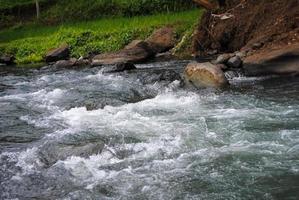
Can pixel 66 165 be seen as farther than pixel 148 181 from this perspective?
Yes

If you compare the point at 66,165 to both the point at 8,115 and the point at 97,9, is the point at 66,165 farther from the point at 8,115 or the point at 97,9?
the point at 97,9

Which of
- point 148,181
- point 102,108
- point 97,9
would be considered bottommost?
point 97,9

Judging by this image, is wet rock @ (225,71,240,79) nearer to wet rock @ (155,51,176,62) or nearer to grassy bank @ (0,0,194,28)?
wet rock @ (155,51,176,62)

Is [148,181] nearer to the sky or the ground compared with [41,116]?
nearer to the sky

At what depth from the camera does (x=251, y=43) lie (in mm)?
17891

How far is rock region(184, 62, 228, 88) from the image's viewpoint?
1489cm

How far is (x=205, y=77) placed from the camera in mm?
15031

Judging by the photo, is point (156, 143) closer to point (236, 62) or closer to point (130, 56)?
point (236, 62)

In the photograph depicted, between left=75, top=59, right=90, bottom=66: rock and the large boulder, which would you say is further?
left=75, top=59, right=90, bottom=66: rock

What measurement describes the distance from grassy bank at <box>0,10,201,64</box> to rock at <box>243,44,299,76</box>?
28.4 feet

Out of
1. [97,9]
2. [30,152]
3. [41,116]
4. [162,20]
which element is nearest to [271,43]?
[41,116]

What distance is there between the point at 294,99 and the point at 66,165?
21.0 ft

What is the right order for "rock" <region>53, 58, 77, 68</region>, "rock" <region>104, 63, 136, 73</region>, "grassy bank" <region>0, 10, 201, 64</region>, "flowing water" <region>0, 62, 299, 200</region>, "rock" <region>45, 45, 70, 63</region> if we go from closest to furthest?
1. "flowing water" <region>0, 62, 299, 200</region>
2. "rock" <region>104, 63, 136, 73</region>
3. "rock" <region>53, 58, 77, 68</region>
4. "grassy bank" <region>0, 10, 201, 64</region>
5. "rock" <region>45, 45, 70, 63</region>

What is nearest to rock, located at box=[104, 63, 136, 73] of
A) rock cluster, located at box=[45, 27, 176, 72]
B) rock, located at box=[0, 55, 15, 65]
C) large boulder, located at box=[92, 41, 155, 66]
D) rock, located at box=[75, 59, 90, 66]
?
rock cluster, located at box=[45, 27, 176, 72]
